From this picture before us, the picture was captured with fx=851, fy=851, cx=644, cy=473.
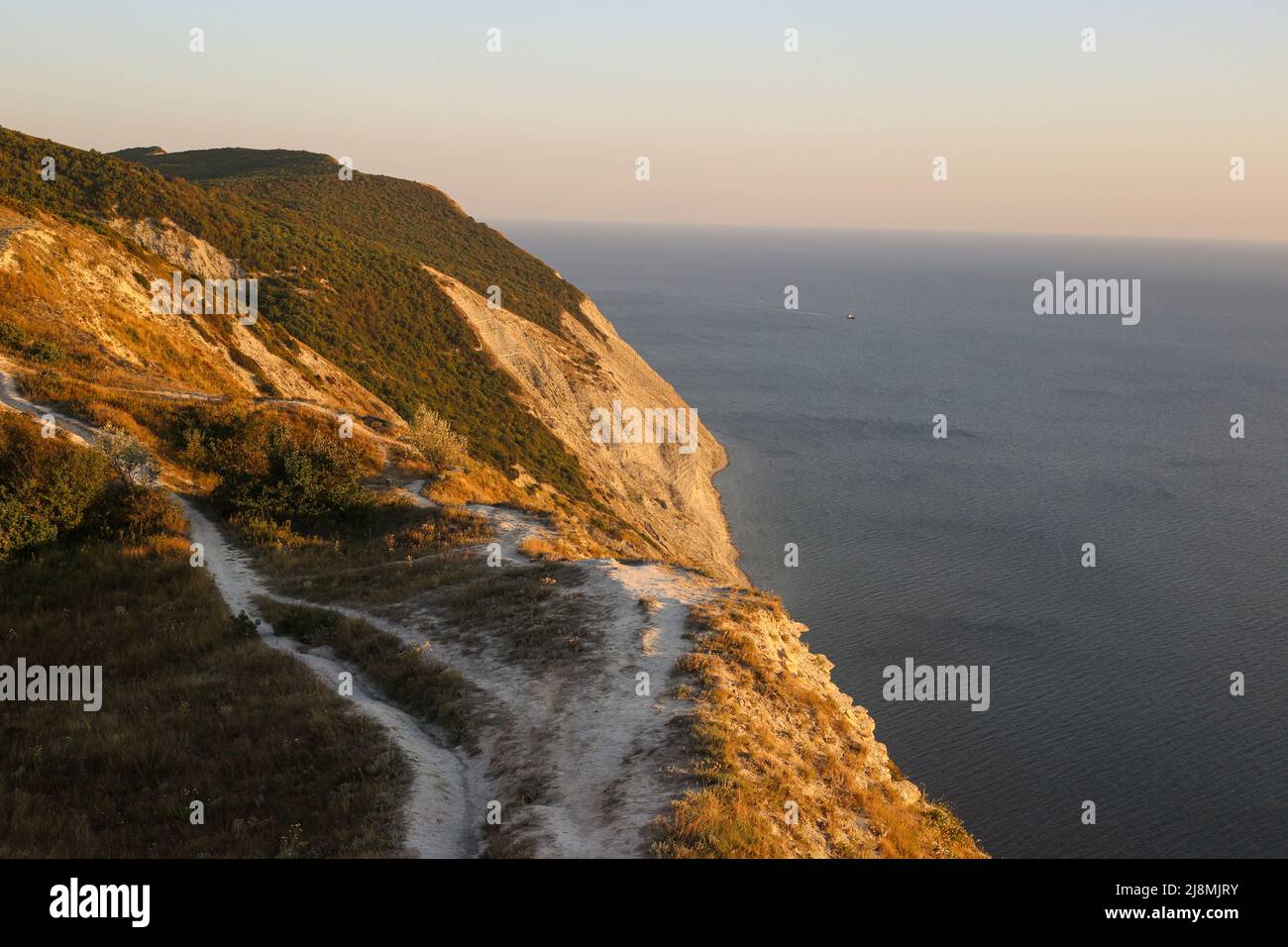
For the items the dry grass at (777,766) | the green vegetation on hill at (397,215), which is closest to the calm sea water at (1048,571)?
the dry grass at (777,766)

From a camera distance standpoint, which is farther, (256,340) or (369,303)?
(369,303)

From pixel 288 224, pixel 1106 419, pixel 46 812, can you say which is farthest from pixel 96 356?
pixel 1106 419

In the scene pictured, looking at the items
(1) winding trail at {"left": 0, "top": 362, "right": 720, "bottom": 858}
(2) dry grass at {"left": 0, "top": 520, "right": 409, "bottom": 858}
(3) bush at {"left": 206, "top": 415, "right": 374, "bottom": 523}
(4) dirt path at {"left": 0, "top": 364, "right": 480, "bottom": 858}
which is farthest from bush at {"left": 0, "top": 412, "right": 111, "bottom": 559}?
(3) bush at {"left": 206, "top": 415, "right": 374, "bottom": 523}

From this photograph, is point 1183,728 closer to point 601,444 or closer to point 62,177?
point 601,444

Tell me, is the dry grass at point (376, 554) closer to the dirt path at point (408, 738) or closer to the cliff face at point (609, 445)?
the dirt path at point (408, 738)

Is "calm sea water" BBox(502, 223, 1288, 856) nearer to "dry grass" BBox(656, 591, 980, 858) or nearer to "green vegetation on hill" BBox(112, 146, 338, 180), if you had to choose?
"dry grass" BBox(656, 591, 980, 858)

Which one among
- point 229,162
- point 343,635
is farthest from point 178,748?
point 229,162
